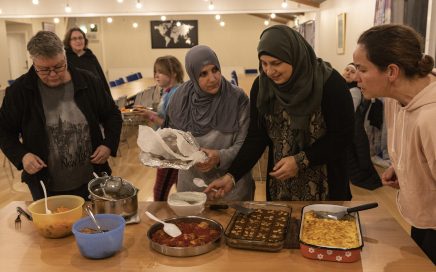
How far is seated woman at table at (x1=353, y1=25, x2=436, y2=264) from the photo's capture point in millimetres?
1152

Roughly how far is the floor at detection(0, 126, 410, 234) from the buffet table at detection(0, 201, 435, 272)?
184 cm

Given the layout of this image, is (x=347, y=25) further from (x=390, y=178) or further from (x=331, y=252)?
(x=331, y=252)

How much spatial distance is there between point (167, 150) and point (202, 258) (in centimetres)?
48

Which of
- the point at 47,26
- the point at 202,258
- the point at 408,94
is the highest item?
the point at 47,26

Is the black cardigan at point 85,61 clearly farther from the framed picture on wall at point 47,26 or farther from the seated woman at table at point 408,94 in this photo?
the framed picture on wall at point 47,26

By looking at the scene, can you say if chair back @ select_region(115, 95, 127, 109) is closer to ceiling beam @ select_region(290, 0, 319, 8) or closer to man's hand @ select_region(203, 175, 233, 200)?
man's hand @ select_region(203, 175, 233, 200)

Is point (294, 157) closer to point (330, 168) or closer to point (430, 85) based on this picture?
point (330, 168)

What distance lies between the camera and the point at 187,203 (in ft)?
4.97

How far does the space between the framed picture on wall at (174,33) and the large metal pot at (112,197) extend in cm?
1115

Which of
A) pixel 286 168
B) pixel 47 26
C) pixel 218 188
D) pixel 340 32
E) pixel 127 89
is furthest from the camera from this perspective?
pixel 47 26

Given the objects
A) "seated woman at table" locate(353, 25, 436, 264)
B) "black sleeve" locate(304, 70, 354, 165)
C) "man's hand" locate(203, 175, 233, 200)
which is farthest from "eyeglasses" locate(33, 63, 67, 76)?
"seated woman at table" locate(353, 25, 436, 264)

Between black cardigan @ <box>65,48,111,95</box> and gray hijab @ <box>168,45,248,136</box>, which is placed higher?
black cardigan @ <box>65,48,111,95</box>

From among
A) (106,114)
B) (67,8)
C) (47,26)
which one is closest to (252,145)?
(106,114)

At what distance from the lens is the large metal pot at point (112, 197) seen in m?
1.38
